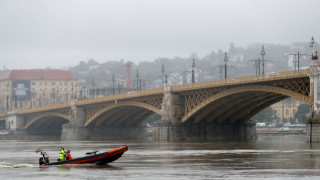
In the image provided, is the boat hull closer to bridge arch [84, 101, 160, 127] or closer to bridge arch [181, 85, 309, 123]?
bridge arch [181, 85, 309, 123]

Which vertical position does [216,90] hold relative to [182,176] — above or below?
above

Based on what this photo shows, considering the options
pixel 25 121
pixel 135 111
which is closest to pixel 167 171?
pixel 135 111

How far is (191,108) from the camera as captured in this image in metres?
114

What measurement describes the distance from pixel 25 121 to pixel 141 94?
74.7 meters

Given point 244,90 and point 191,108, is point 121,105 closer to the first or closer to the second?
point 191,108

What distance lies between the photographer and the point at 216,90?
4112 inches

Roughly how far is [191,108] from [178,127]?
13.5 feet

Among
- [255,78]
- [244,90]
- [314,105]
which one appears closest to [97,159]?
[314,105]

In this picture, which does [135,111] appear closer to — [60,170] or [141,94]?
[141,94]

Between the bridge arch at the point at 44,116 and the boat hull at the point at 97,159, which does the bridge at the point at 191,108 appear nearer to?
the bridge arch at the point at 44,116

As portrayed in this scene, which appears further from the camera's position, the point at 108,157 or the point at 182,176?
the point at 108,157

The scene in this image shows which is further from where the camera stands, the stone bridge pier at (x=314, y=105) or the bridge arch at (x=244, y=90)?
the bridge arch at (x=244, y=90)

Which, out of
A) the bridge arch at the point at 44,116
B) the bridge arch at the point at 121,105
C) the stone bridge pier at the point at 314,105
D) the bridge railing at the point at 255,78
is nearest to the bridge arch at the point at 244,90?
the bridge railing at the point at 255,78

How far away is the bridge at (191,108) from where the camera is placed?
92.8m
